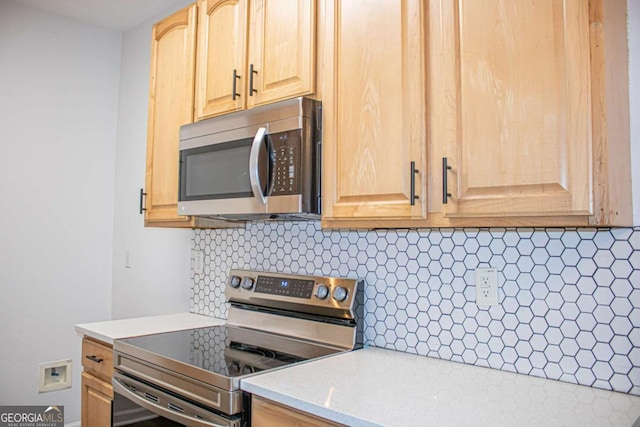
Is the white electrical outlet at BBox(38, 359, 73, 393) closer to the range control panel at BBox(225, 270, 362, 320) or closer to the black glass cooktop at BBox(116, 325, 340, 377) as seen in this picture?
the black glass cooktop at BBox(116, 325, 340, 377)

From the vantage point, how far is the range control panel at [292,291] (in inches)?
71.4

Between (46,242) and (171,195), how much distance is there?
1297 millimetres

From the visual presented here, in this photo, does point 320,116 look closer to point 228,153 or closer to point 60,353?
point 228,153

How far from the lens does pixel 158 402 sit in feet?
5.48

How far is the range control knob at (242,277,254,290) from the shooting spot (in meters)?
2.19

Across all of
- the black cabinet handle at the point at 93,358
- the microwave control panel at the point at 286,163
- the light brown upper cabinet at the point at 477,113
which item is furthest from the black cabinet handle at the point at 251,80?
the black cabinet handle at the point at 93,358

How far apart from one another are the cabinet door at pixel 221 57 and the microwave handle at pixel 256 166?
28cm

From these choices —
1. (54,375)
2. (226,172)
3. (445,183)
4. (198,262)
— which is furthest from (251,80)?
(54,375)

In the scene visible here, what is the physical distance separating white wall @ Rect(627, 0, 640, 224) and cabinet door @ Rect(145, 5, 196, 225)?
1681mm

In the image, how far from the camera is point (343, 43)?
160 cm

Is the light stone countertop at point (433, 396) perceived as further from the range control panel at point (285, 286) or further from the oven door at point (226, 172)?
the oven door at point (226, 172)

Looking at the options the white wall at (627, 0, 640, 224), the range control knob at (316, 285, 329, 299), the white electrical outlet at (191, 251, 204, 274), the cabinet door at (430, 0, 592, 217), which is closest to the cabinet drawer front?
the white electrical outlet at (191, 251, 204, 274)

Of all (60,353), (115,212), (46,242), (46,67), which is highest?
(46,67)

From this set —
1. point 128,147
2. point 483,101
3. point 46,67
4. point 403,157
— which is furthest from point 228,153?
point 46,67
